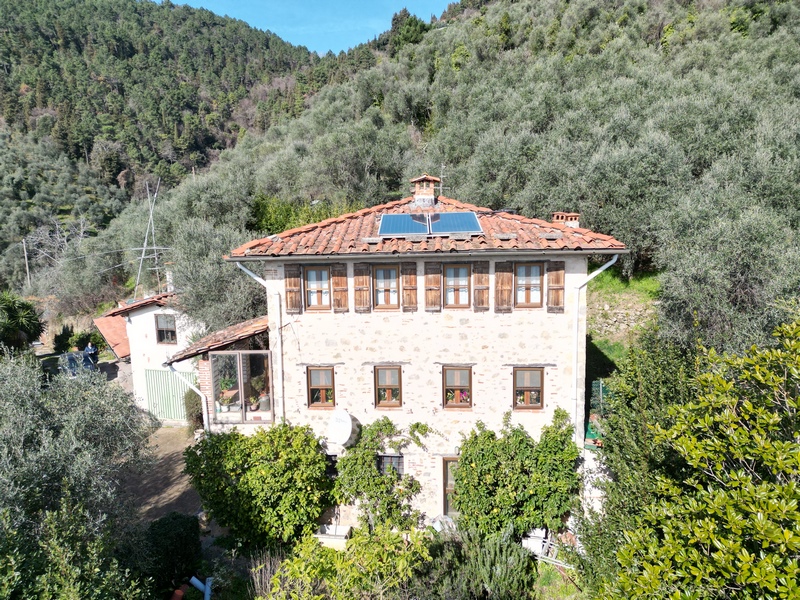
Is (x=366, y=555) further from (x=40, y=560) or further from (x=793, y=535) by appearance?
(x=793, y=535)

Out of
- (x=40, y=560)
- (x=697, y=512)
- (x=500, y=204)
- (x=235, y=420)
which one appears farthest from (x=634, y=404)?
(x=500, y=204)

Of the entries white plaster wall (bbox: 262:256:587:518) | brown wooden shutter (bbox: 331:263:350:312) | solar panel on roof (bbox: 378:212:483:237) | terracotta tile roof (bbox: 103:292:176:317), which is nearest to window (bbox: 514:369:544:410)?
white plaster wall (bbox: 262:256:587:518)

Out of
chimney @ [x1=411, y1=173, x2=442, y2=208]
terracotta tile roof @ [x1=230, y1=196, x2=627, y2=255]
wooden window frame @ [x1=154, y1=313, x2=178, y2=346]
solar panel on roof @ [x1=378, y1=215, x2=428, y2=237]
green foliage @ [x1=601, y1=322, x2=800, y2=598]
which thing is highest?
chimney @ [x1=411, y1=173, x2=442, y2=208]

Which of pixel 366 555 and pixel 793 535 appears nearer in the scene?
pixel 793 535

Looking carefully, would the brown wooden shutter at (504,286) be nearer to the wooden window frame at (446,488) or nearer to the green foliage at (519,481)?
the green foliage at (519,481)

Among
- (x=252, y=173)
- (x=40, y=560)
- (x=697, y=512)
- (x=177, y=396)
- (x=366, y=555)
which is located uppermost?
(x=252, y=173)

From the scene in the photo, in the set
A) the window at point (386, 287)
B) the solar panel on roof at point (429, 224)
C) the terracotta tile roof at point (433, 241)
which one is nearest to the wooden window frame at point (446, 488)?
the window at point (386, 287)

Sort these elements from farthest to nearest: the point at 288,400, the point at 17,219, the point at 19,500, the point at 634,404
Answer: the point at 17,219, the point at 288,400, the point at 634,404, the point at 19,500

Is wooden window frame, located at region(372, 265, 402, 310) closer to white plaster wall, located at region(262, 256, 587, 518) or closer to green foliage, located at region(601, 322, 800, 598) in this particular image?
white plaster wall, located at region(262, 256, 587, 518)
